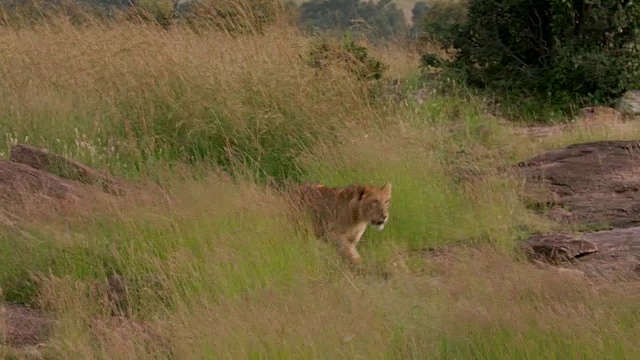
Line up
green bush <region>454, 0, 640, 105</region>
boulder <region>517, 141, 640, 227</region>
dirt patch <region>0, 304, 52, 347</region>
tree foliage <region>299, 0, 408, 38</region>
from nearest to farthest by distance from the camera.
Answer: dirt patch <region>0, 304, 52, 347</region>
boulder <region>517, 141, 640, 227</region>
green bush <region>454, 0, 640, 105</region>
tree foliage <region>299, 0, 408, 38</region>

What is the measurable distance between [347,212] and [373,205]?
0.19 m

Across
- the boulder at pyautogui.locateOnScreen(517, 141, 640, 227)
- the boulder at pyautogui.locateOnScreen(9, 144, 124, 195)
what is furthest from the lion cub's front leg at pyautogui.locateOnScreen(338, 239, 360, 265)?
the boulder at pyautogui.locateOnScreen(517, 141, 640, 227)

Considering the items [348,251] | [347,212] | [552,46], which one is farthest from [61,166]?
[552,46]

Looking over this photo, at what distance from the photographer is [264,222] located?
21.3 feet

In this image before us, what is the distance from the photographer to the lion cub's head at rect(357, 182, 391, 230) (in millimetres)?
6887

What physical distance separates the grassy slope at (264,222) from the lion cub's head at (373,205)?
0.73 feet

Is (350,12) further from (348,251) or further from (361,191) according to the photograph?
(348,251)

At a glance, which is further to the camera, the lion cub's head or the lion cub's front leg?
the lion cub's head

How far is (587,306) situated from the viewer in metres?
4.54

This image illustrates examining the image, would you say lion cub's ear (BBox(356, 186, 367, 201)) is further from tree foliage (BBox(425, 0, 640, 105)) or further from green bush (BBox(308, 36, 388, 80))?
tree foliage (BBox(425, 0, 640, 105))

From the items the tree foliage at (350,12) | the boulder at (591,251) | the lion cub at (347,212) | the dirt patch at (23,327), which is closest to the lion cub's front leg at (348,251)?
the lion cub at (347,212)

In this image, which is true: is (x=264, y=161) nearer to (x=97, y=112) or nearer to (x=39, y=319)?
(x=97, y=112)

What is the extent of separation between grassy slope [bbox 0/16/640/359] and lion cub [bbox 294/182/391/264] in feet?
0.65

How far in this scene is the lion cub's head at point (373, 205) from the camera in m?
6.89
